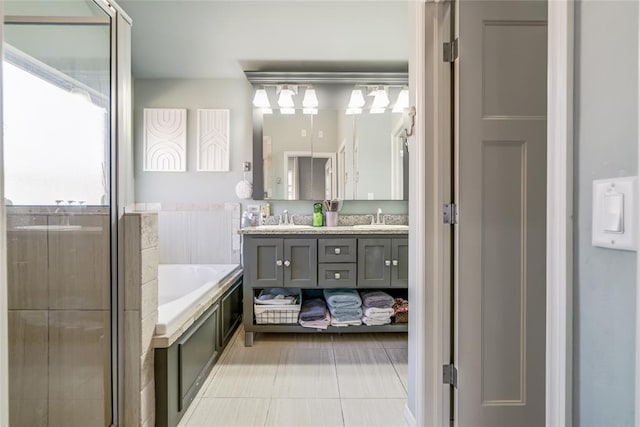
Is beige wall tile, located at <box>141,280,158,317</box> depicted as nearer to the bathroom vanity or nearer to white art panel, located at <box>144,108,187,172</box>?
the bathroom vanity

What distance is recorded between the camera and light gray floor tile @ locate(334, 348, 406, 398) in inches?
72.2

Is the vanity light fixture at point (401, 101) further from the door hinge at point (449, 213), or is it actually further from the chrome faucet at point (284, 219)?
the door hinge at point (449, 213)

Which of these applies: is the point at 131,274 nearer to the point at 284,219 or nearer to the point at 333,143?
the point at 284,219

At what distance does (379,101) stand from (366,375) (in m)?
2.28

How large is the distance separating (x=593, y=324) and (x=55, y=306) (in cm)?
174

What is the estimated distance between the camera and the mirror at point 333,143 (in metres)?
2.91

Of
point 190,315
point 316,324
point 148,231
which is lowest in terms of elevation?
point 316,324

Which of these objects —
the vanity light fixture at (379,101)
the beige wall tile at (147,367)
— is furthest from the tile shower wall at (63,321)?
the vanity light fixture at (379,101)

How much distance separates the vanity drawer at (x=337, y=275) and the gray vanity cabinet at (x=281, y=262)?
62 mm

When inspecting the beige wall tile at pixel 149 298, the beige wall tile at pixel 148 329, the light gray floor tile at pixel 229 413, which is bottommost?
the light gray floor tile at pixel 229 413

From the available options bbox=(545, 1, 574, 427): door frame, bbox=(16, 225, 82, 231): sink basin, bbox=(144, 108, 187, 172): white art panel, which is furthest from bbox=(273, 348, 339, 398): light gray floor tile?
bbox=(144, 108, 187, 172): white art panel

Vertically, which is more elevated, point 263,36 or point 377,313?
point 263,36

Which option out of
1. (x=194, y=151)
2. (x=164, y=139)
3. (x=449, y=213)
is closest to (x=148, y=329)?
(x=449, y=213)

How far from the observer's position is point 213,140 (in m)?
3.00
